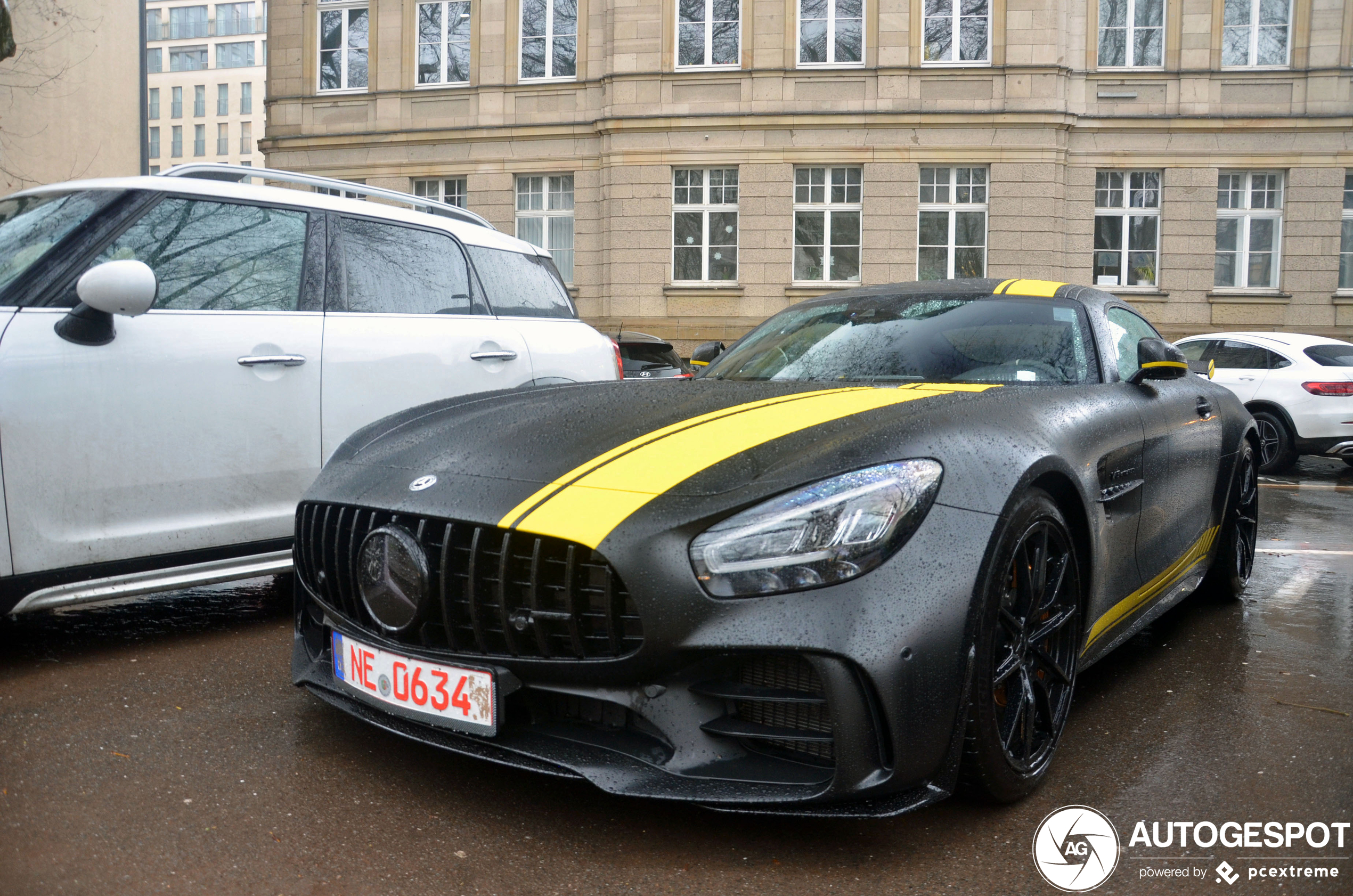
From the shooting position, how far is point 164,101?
103812mm

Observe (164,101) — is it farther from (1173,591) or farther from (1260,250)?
(1173,591)

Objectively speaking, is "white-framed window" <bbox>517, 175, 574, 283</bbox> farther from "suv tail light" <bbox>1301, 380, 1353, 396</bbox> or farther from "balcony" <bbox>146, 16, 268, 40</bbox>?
"balcony" <bbox>146, 16, 268, 40</bbox>

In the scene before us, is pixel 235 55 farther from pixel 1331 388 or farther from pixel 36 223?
pixel 36 223

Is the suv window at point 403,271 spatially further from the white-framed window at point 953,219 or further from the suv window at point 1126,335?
the white-framed window at point 953,219

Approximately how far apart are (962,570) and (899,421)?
0.42m

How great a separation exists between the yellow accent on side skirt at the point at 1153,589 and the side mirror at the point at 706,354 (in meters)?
1.83

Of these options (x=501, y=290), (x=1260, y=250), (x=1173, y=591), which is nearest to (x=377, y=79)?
(x=1260, y=250)

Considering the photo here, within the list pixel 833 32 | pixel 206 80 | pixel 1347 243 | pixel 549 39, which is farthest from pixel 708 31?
pixel 206 80

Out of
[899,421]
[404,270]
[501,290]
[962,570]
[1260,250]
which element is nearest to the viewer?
[962,570]

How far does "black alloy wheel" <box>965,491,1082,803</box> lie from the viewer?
95.1 inches

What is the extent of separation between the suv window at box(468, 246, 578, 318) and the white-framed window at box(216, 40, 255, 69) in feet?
350

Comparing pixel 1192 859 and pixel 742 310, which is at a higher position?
pixel 742 310

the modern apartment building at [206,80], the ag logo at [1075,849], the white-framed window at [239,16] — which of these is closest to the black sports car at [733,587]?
the ag logo at [1075,849]

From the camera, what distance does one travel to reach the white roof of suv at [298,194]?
13.0 ft
